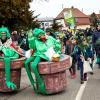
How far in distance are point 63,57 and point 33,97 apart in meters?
1.22

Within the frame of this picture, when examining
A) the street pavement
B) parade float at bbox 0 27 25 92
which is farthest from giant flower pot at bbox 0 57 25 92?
the street pavement

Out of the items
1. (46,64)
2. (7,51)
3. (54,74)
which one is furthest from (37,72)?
(7,51)

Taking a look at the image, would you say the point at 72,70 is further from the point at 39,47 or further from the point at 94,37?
the point at 39,47

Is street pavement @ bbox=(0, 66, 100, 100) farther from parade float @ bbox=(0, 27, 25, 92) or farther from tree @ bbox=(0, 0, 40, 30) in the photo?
tree @ bbox=(0, 0, 40, 30)

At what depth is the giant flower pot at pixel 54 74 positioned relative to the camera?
9242 millimetres

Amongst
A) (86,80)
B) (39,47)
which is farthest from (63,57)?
(86,80)

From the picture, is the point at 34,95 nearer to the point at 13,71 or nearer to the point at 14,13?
the point at 13,71

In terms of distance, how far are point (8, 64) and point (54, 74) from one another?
1066 mm

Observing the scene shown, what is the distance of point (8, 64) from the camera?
371 inches

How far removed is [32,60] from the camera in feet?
31.1

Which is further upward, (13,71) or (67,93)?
(13,71)

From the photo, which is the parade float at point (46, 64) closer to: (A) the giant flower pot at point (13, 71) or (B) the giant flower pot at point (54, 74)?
(B) the giant flower pot at point (54, 74)

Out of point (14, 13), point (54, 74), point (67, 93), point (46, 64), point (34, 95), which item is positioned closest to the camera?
point (46, 64)

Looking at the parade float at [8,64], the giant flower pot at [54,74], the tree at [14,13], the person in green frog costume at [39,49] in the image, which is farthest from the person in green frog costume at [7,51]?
the tree at [14,13]
